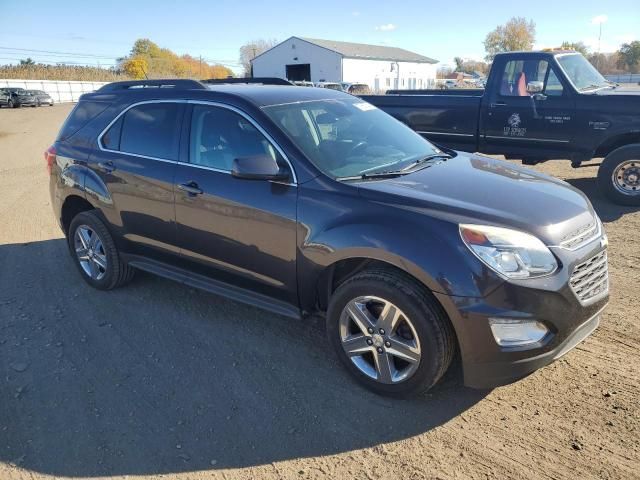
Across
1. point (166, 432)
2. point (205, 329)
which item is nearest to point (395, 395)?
point (166, 432)

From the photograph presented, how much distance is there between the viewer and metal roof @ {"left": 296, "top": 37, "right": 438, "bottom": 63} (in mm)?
61469

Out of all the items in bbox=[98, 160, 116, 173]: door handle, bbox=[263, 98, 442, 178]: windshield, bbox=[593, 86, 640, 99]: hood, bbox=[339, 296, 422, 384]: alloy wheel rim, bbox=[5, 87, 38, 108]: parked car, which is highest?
bbox=[5, 87, 38, 108]: parked car

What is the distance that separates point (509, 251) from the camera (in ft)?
9.09

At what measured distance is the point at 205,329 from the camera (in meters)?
4.18

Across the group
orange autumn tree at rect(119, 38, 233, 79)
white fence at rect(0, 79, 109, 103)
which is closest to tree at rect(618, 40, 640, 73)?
orange autumn tree at rect(119, 38, 233, 79)

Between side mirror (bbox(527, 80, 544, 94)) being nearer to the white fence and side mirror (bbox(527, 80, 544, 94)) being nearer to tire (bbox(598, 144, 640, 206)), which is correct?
tire (bbox(598, 144, 640, 206))

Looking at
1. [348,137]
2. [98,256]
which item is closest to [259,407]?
[348,137]

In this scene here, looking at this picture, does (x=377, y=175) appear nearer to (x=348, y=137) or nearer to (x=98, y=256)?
(x=348, y=137)

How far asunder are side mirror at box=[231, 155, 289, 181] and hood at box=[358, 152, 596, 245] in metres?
0.58

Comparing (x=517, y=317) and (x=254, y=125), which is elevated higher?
(x=254, y=125)

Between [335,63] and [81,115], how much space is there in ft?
191

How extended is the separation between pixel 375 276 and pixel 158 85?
2859mm

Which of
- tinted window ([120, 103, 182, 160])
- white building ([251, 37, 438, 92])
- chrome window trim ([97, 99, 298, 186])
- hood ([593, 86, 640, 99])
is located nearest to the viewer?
chrome window trim ([97, 99, 298, 186])

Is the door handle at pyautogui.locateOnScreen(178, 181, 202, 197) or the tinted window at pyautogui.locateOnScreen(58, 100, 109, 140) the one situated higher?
the tinted window at pyautogui.locateOnScreen(58, 100, 109, 140)
